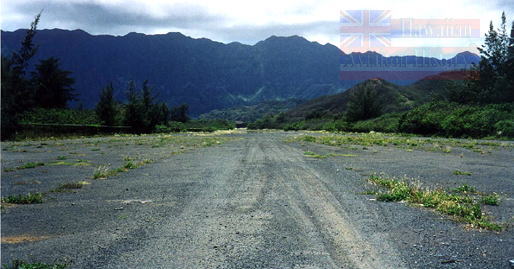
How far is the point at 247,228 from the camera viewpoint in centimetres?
774

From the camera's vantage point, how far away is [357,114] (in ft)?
313

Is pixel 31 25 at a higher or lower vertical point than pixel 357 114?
higher

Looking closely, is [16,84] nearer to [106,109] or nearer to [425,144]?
[425,144]

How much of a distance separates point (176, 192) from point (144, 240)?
4.93 meters

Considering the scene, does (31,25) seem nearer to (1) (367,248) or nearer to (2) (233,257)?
(2) (233,257)

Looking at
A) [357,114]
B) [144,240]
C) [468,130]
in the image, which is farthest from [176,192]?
[357,114]

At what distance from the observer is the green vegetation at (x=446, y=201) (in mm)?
7920

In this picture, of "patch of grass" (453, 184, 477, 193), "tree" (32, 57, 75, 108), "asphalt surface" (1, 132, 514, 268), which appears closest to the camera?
"asphalt surface" (1, 132, 514, 268)

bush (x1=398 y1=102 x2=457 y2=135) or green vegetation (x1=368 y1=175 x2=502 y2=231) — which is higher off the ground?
green vegetation (x1=368 y1=175 x2=502 y2=231)

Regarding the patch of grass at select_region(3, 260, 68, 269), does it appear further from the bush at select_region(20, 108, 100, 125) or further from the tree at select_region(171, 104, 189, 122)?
the tree at select_region(171, 104, 189, 122)

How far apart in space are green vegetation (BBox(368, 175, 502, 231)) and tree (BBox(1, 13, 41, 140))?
333 inches

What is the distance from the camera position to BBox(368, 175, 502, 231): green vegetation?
792 centimetres

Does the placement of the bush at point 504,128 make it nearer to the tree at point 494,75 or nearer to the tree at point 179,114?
the tree at point 494,75

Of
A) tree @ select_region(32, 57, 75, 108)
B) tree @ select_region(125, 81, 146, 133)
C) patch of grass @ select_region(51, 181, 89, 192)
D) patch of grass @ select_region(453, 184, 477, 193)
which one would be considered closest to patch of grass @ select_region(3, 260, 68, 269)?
patch of grass @ select_region(51, 181, 89, 192)
